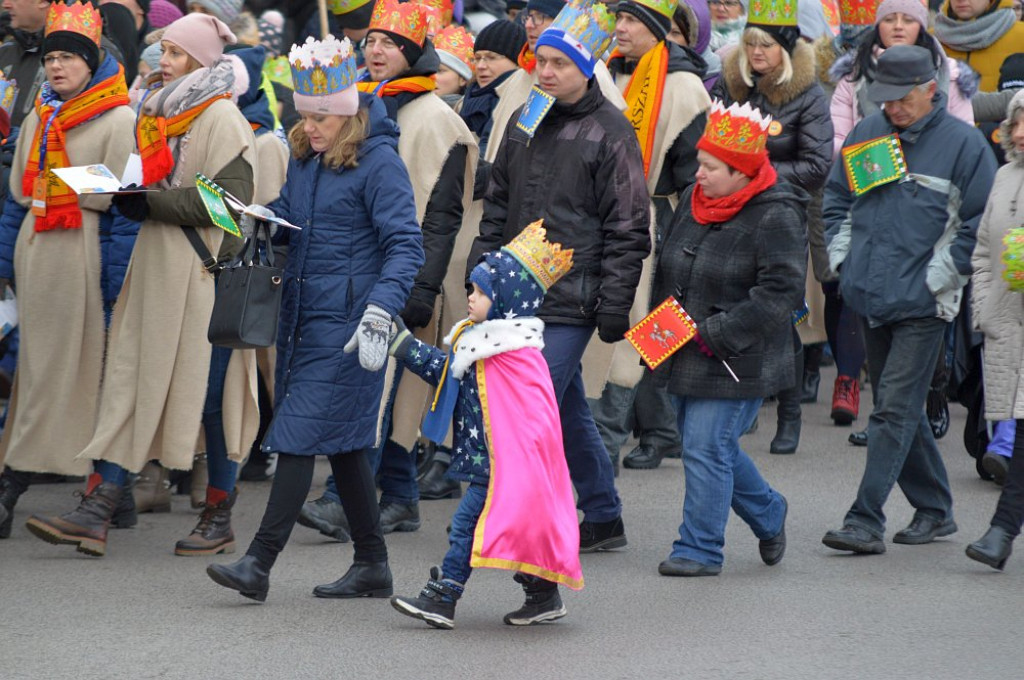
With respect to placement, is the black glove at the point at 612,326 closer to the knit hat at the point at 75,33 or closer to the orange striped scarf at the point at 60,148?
the orange striped scarf at the point at 60,148

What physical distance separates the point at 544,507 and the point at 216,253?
88.0 inches

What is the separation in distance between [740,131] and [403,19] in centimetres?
189

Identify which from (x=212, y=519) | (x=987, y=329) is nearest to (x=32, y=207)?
(x=212, y=519)

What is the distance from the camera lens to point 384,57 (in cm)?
816

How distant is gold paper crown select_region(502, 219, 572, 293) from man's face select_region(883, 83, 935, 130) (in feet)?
6.51

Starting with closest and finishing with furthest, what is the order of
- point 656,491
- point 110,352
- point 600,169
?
point 600,169, point 110,352, point 656,491

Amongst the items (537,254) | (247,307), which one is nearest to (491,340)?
(537,254)

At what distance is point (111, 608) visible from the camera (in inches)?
262

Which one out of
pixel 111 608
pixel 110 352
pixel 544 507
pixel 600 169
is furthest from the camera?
pixel 110 352

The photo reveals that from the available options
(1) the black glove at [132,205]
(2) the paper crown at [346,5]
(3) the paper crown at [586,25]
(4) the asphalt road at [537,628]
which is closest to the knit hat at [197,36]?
(1) the black glove at [132,205]

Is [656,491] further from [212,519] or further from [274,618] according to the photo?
[274,618]

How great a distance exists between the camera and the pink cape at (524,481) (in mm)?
6207

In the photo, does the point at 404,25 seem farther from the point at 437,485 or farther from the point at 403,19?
the point at 437,485

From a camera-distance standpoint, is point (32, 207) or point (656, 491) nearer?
point (32, 207)
